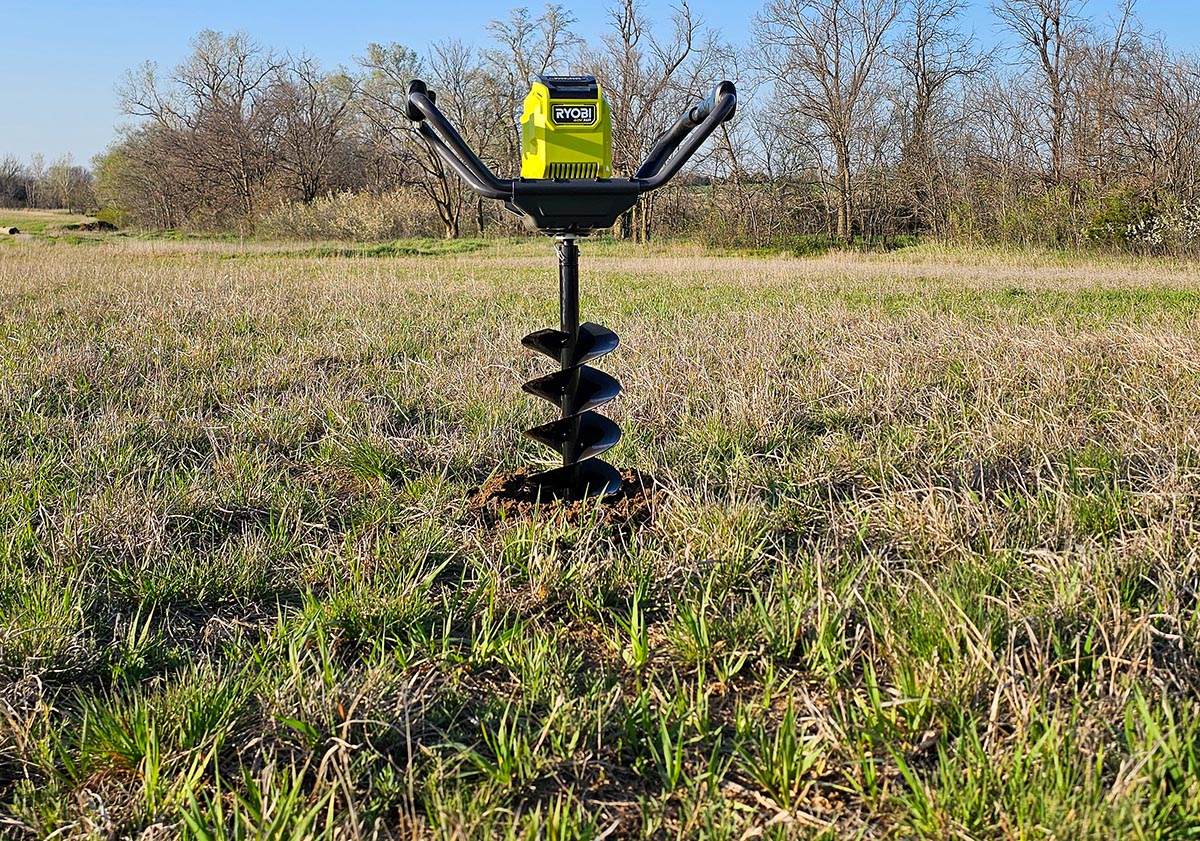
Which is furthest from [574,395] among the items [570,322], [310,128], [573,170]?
[310,128]

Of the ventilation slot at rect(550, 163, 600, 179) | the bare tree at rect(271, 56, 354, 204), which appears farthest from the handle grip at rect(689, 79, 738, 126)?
the bare tree at rect(271, 56, 354, 204)

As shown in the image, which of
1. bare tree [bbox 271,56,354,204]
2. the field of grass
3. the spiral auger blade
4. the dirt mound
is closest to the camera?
the field of grass

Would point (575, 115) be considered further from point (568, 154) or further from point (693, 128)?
point (693, 128)

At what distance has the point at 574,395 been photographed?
10.2 ft

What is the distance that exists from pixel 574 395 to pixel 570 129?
933mm

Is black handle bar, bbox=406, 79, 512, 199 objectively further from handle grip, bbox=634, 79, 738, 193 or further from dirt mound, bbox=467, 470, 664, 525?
dirt mound, bbox=467, 470, 664, 525

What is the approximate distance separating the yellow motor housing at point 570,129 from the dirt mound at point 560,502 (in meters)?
1.15

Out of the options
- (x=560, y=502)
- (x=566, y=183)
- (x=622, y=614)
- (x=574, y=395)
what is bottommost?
(x=622, y=614)

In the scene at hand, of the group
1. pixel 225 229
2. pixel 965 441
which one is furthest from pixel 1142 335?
pixel 225 229

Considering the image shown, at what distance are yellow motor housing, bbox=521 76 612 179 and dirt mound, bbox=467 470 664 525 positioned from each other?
115 cm

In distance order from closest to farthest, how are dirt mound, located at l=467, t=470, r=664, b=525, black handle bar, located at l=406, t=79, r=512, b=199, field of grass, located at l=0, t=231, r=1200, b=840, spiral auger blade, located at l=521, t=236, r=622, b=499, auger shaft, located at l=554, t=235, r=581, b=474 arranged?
field of grass, located at l=0, t=231, r=1200, b=840, black handle bar, located at l=406, t=79, r=512, b=199, auger shaft, located at l=554, t=235, r=581, b=474, spiral auger blade, located at l=521, t=236, r=622, b=499, dirt mound, located at l=467, t=470, r=664, b=525

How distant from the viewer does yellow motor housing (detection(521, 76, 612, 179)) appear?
2.52 metres

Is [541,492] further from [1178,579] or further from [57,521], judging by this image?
[1178,579]

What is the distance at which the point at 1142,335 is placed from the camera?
5973mm
